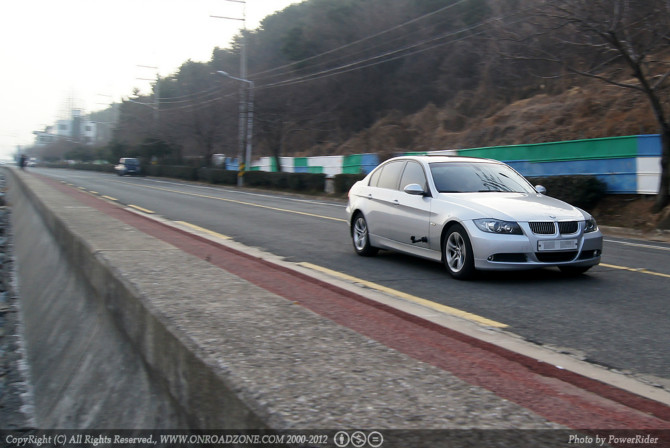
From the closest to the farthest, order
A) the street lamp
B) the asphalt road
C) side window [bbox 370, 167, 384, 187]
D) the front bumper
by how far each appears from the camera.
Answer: the asphalt road → the front bumper → side window [bbox 370, 167, 384, 187] → the street lamp

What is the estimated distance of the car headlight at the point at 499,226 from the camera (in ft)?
23.8

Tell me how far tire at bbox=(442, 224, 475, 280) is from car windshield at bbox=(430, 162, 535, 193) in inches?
31.8

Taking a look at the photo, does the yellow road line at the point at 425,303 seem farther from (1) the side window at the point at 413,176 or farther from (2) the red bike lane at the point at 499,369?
(1) the side window at the point at 413,176

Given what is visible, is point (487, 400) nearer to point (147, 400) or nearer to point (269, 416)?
point (269, 416)

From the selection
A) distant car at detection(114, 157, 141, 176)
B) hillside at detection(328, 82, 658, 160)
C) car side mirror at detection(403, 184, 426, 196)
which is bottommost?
distant car at detection(114, 157, 141, 176)

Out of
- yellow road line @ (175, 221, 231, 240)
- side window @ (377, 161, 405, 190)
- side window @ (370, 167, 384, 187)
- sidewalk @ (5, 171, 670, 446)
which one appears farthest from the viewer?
yellow road line @ (175, 221, 231, 240)

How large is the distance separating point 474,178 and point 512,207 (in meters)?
1.17

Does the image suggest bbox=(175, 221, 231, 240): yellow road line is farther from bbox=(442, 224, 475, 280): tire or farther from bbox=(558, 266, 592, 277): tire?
bbox=(558, 266, 592, 277): tire

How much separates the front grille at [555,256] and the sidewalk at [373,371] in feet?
7.27

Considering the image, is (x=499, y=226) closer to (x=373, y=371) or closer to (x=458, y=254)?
(x=458, y=254)

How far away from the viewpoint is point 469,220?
7.45m

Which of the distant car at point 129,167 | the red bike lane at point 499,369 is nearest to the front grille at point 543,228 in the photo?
the red bike lane at point 499,369

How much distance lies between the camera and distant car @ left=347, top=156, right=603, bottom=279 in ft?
23.8

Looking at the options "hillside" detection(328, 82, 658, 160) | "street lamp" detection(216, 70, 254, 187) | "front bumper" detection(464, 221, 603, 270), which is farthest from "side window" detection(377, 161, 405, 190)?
"street lamp" detection(216, 70, 254, 187)
